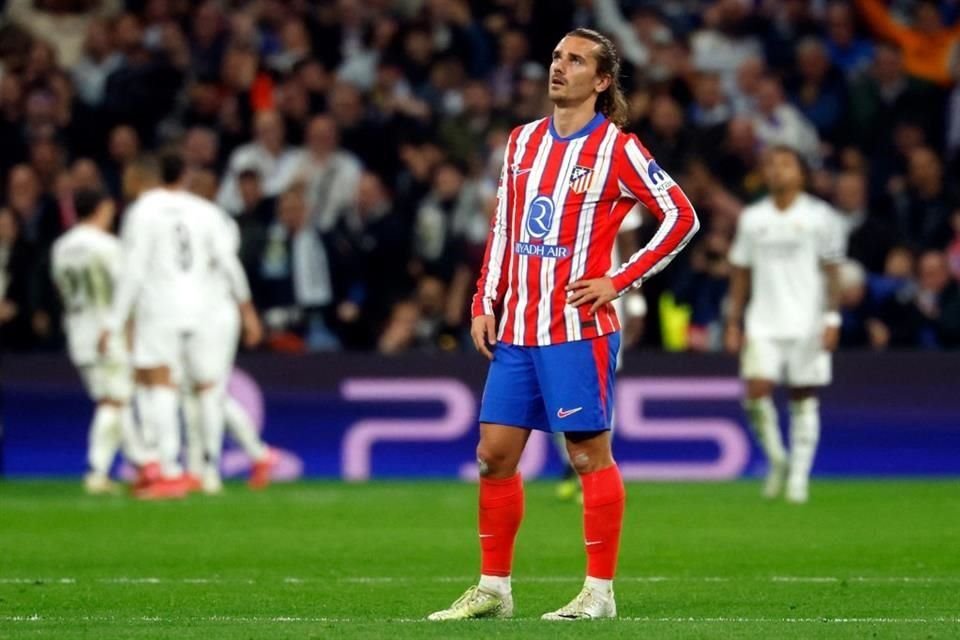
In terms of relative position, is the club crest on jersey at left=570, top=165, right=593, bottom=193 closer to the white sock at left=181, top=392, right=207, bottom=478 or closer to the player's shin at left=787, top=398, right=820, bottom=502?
the player's shin at left=787, top=398, right=820, bottom=502

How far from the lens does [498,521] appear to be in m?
7.66

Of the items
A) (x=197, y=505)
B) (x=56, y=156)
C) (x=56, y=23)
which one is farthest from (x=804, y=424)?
(x=56, y=23)

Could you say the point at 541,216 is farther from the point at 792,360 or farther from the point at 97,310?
the point at 97,310

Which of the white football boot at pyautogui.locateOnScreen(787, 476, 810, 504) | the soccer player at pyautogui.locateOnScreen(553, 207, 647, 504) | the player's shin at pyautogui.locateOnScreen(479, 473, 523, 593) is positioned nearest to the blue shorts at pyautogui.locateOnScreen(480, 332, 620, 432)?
the player's shin at pyautogui.locateOnScreen(479, 473, 523, 593)

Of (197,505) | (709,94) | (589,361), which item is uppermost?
(709,94)

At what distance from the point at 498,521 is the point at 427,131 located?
12.2 meters

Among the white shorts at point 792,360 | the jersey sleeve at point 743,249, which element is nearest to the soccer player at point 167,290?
the jersey sleeve at point 743,249

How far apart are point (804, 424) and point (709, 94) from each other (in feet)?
17.6

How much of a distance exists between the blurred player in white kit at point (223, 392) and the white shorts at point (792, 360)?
3595 millimetres

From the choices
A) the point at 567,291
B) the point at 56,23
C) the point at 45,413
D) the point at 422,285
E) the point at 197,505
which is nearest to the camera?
the point at 567,291

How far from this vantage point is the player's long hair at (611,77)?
25.3 ft

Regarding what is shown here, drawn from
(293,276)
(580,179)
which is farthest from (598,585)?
(293,276)

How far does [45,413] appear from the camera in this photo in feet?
56.7

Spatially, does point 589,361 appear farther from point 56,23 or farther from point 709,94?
point 56,23
